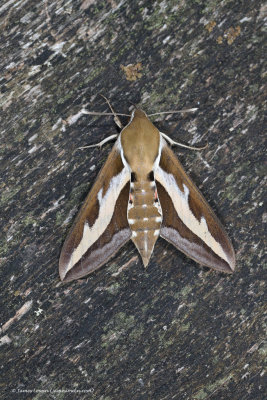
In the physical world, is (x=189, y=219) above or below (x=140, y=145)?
below

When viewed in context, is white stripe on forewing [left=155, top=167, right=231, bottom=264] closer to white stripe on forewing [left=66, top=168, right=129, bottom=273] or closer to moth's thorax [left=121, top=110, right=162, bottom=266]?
moth's thorax [left=121, top=110, right=162, bottom=266]

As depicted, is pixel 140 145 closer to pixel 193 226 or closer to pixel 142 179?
pixel 142 179

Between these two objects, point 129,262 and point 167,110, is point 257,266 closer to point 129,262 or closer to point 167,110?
point 129,262

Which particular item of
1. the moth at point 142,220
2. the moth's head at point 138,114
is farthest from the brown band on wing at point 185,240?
the moth's head at point 138,114

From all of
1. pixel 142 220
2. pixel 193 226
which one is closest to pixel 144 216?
pixel 142 220

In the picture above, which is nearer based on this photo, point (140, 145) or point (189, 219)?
point (140, 145)

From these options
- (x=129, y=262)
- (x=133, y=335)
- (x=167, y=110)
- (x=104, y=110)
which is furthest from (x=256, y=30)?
(x=133, y=335)
